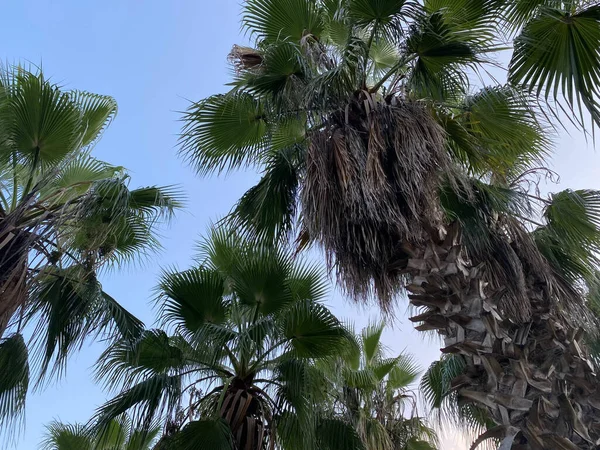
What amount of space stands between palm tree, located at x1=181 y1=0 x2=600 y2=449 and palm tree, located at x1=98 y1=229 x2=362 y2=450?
829mm

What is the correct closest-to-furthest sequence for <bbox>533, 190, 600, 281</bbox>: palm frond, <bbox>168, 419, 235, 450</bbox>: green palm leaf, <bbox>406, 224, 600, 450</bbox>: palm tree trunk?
<bbox>406, 224, 600, 450</bbox>: palm tree trunk, <bbox>168, 419, 235, 450</bbox>: green palm leaf, <bbox>533, 190, 600, 281</bbox>: palm frond

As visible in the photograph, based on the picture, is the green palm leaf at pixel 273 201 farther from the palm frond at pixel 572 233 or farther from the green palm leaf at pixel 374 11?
the palm frond at pixel 572 233

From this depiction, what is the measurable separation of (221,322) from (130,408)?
1.37 m

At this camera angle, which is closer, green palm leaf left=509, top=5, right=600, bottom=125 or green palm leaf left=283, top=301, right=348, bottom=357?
green palm leaf left=509, top=5, right=600, bottom=125

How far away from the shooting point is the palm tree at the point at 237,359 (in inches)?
224

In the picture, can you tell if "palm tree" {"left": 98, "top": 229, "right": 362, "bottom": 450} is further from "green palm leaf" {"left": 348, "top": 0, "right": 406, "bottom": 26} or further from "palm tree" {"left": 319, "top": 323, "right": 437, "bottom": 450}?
"green palm leaf" {"left": 348, "top": 0, "right": 406, "bottom": 26}

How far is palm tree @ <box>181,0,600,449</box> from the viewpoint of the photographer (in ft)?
14.2

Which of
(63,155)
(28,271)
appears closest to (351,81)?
(63,155)

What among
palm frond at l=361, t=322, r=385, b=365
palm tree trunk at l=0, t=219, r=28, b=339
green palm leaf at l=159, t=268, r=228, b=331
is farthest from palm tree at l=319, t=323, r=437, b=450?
palm tree trunk at l=0, t=219, r=28, b=339

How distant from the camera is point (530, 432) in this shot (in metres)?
4.11

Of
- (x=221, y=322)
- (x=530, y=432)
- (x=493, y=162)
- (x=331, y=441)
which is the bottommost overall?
(x=530, y=432)

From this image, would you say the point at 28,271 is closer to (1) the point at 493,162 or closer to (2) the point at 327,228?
(2) the point at 327,228

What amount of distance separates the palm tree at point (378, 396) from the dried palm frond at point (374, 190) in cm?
212

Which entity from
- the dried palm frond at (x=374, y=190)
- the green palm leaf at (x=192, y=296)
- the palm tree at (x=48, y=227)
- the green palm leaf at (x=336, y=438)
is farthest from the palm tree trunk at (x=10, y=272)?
the green palm leaf at (x=336, y=438)
